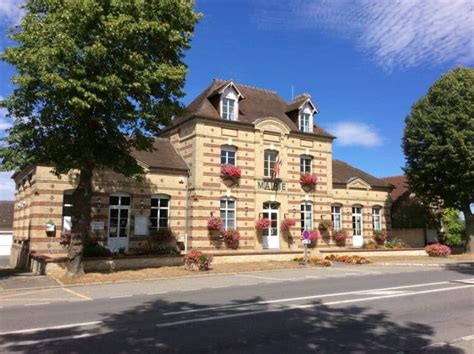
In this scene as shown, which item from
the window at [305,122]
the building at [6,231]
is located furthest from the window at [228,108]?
the building at [6,231]

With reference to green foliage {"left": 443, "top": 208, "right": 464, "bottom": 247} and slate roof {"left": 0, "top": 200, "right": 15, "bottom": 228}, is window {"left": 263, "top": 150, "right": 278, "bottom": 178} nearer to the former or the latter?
green foliage {"left": 443, "top": 208, "right": 464, "bottom": 247}

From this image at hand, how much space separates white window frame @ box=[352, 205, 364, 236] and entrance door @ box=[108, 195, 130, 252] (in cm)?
1568

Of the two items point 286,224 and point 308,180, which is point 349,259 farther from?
point 308,180

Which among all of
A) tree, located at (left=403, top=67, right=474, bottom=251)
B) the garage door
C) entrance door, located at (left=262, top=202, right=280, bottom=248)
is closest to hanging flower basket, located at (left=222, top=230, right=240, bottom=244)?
entrance door, located at (left=262, top=202, right=280, bottom=248)

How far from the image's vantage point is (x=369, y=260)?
958 inches

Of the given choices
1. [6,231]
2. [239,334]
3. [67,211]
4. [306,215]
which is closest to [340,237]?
[306,215]

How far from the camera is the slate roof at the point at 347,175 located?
30.5 meters

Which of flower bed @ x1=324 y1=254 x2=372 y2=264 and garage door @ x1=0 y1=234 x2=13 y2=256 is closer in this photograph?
flower bed @ x1=324 y1=254 x2=372 y2=264

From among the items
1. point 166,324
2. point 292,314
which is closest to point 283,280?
point 292,314

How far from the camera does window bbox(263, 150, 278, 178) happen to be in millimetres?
26203

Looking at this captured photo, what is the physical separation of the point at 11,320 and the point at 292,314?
18.4 feet

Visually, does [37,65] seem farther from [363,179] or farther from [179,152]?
[363,179]

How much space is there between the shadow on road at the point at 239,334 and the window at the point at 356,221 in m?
21.5

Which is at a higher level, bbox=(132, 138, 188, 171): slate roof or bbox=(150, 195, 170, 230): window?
bbox=(132, 138, 188, 171): slate roof
